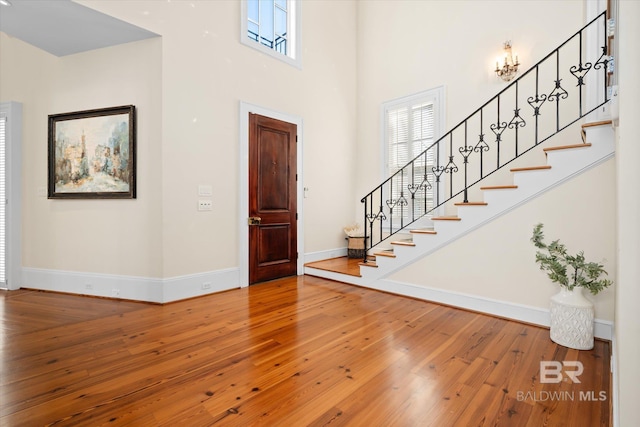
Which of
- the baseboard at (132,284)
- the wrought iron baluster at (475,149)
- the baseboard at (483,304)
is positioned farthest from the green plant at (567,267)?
the baseboard at (132,284)

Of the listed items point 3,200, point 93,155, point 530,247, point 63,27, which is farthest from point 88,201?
point 530,247

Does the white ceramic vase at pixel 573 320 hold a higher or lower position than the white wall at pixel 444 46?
lower

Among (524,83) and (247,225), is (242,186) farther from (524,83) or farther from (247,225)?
(524,83)

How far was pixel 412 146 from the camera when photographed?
561 centimetres

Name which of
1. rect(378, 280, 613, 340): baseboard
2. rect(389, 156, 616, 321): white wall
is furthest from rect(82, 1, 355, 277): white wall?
rect(389, 156, 616, 321): white wall

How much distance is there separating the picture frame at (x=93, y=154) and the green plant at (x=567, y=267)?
14.2ft

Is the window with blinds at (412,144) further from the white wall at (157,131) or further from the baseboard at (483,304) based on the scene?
the white wall at (157,131)

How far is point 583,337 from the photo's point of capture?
8.11 feet

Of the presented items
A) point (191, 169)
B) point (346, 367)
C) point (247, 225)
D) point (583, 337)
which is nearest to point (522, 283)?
point (583, 337)

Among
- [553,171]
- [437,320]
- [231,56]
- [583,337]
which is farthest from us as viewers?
[231,56]

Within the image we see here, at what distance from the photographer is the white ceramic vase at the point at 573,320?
8.12 ft

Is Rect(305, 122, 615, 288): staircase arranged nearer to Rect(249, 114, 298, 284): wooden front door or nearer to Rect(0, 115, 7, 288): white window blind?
Rect(249, 114, 298, 284): wooden front door

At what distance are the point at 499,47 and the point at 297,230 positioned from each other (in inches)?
161

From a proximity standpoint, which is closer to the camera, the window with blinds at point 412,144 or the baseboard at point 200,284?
the baseboard at point 200,284
